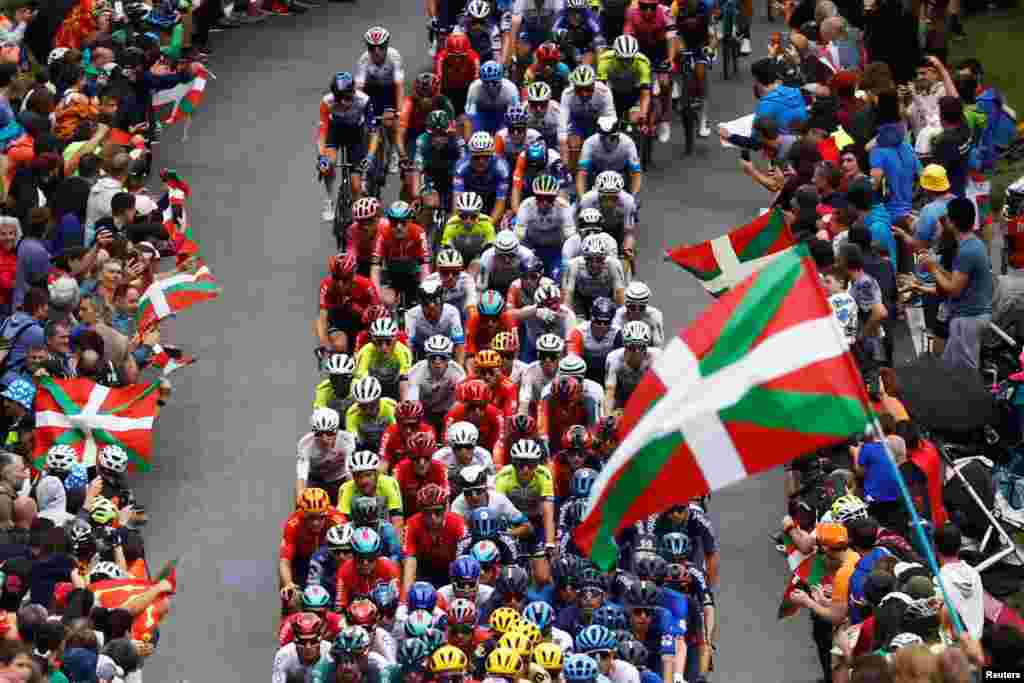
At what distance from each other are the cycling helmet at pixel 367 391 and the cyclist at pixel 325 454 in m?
0.42

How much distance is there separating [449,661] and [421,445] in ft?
12.9

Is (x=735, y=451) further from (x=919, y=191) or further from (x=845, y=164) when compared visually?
(x=919, y=191)

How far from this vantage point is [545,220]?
31125 millimetres

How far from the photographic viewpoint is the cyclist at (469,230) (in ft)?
102

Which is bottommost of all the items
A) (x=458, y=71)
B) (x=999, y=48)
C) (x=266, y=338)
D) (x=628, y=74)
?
(x=266, y=338)

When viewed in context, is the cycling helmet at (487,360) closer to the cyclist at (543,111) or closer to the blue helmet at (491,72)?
the cyclist at (543,111)

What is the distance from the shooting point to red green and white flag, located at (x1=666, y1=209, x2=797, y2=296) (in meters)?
27.4

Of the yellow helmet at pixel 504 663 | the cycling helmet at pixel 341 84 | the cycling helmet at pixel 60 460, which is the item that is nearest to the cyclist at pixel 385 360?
the cycling helmet at pixel 60 460

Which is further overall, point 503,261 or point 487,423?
point 503,261

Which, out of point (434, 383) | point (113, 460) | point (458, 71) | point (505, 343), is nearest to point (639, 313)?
point (505, 343)

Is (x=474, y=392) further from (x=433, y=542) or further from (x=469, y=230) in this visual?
(x=469, y=230)

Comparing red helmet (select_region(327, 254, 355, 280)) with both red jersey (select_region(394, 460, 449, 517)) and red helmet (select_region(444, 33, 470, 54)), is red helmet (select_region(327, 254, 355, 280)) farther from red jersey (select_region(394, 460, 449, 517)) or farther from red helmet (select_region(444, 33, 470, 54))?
red helmet (select_region(444, 33, 470, 54))

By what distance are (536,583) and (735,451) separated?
626 cm

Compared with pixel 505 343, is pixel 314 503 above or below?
above
